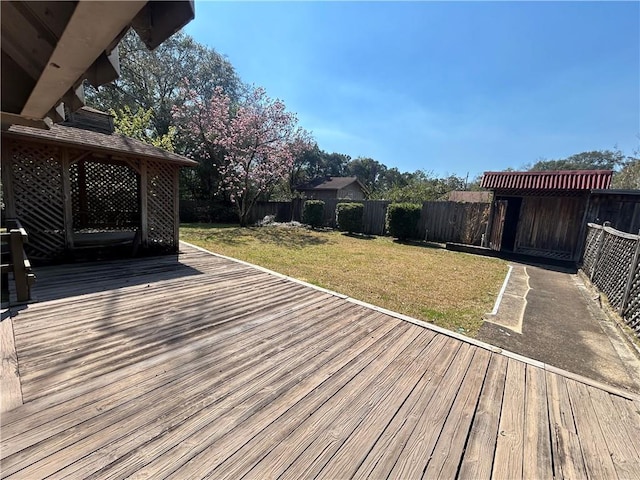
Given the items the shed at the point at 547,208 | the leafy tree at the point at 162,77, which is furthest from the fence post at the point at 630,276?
the leafy tree at the point at 162,77

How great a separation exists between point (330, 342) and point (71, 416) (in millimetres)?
2117

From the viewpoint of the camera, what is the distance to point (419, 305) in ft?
15.1

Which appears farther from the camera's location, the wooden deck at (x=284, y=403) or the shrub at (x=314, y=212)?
the shrub at (x=314, y=212)

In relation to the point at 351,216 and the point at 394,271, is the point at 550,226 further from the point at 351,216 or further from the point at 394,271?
the point at 351,216

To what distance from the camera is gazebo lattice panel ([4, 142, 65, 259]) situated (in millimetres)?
4970

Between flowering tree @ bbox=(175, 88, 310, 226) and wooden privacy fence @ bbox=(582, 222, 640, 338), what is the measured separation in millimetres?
13521

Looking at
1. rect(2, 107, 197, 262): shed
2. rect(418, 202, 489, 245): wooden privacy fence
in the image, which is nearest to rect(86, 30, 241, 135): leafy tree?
rect(2, 107, 197, 262): shed

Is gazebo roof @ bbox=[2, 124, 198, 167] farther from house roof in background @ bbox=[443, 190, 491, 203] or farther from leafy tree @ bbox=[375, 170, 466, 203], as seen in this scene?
house roof in background @ bbox=[443, 190, 491, 203]

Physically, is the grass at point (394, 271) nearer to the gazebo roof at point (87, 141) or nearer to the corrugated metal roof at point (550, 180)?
the corrugated metal roof at point (550, 180)

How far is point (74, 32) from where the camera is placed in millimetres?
936

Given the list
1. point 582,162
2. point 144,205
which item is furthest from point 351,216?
point 582,162

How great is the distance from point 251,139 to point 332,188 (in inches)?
527

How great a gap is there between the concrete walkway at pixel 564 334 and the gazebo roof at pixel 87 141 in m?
6.97

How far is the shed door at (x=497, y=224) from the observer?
991cm
